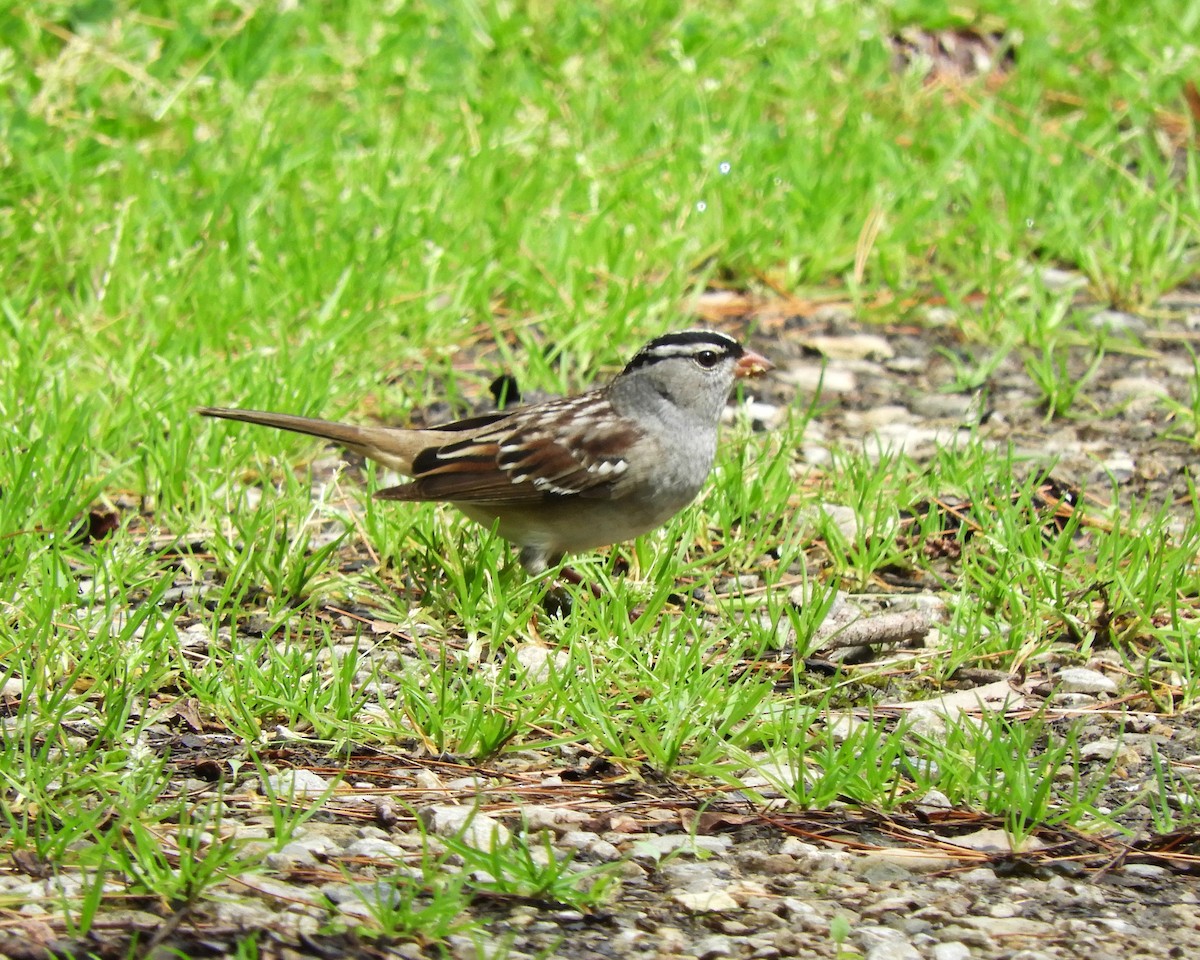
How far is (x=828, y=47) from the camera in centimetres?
915

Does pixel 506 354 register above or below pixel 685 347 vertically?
below

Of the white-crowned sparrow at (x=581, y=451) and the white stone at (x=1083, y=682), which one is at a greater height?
the white-crowned sparrow at (x=581, y=451)

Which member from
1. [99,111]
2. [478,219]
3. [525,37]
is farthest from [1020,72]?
[99,111]

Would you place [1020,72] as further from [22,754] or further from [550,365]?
[22,754]

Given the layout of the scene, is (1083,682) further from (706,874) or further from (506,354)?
(506,354)

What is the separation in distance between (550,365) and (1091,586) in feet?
8.20

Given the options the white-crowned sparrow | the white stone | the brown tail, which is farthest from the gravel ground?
the brown tail

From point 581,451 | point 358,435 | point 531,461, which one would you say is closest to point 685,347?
point 581,451

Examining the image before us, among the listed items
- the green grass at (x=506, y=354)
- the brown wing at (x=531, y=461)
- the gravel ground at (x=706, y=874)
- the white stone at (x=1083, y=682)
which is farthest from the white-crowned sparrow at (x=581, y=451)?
the white stone at (x=1083, y=682)

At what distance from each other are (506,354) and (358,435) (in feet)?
3.82

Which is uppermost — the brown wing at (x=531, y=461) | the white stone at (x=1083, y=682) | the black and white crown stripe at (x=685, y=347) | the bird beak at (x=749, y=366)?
the black and white crown stripe at (x=685, y=347)

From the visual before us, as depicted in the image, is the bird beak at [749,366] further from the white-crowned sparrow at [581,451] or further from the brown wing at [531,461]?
the brown wing at [531,461]

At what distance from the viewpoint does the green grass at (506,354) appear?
3.80 m

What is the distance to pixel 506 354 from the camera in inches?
241
